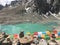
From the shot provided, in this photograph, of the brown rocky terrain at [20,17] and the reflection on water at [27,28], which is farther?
the brown rocky terrain at [20,17]

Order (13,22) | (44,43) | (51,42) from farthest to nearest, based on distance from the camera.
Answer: (13,22), (51,42), (44,43)

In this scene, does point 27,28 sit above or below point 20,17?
above

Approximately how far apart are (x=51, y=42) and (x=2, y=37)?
3.79 metres

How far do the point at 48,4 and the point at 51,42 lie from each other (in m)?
Result: 56.9

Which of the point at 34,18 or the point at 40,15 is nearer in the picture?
the point at 34,18

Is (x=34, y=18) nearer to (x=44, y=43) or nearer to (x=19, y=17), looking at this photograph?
(x=19, y=17)

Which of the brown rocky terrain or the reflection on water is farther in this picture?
the brown rocky terrain

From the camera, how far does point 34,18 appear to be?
62.0 metres

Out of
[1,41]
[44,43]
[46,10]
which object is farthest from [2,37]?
[46,10]

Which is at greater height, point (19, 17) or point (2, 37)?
point (2, 37)

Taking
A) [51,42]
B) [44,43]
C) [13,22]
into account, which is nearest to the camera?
[44,43]

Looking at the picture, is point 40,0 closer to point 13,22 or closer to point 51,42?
point 13,22

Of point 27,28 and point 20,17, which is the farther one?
point 20,17

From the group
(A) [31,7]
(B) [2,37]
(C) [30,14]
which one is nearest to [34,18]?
(C) [30,14]
